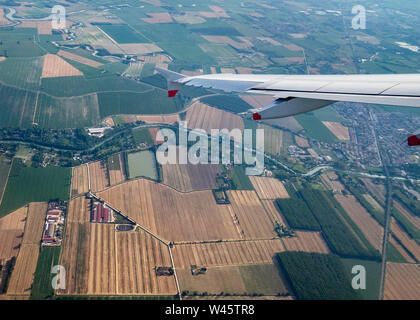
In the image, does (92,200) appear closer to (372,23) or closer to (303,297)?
(303,297)

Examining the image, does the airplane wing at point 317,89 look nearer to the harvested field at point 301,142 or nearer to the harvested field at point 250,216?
the harvested field at point 250,216

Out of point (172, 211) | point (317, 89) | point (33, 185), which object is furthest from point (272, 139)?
point (317, 89)

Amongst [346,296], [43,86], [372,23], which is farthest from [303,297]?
[372,23]

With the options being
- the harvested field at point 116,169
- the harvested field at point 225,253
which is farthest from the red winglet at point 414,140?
the harvested field at point 116,169

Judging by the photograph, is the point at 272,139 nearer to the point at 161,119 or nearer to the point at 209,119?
the point at 209,119

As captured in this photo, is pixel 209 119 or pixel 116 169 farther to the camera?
pixel 209 119
